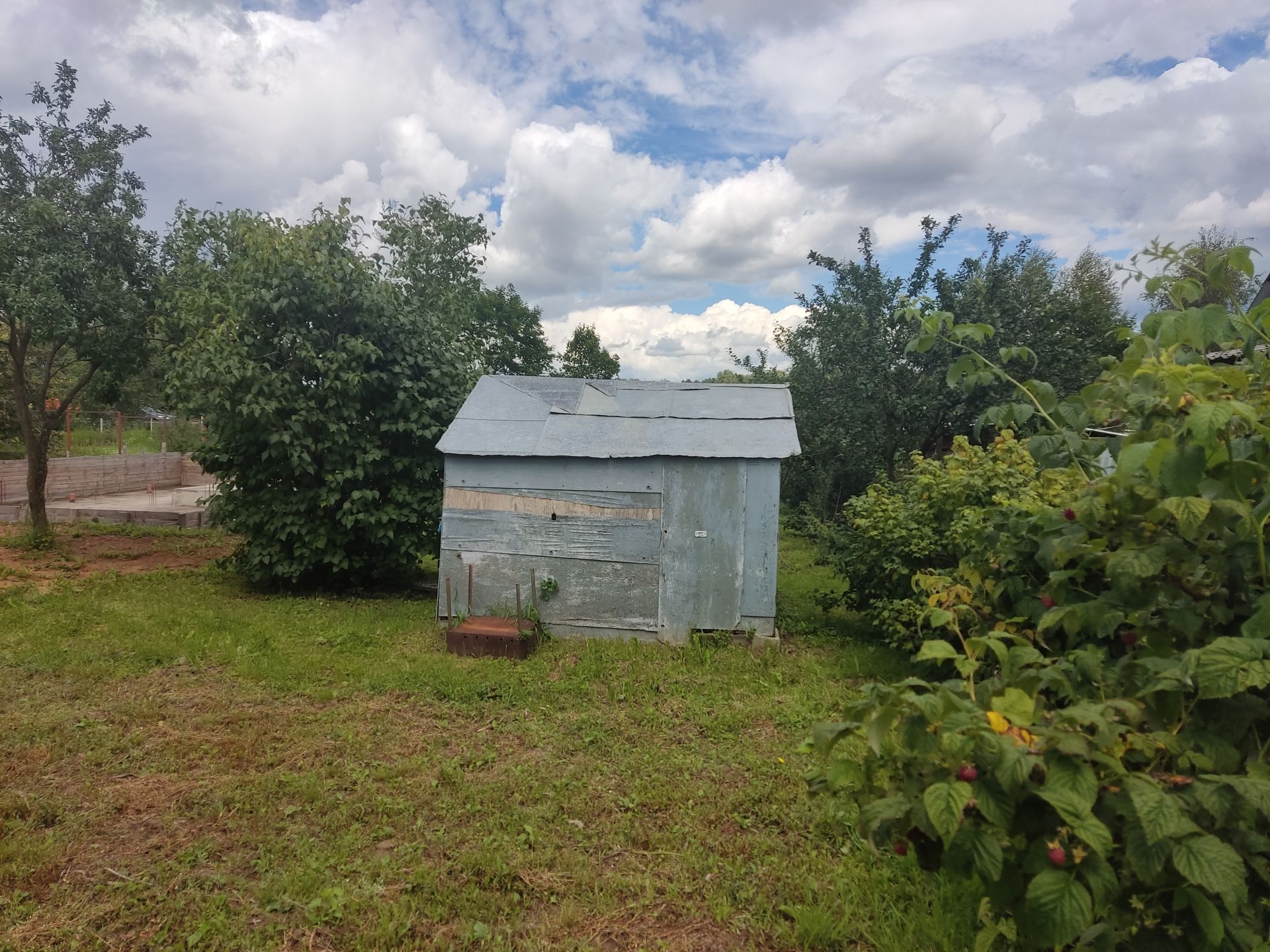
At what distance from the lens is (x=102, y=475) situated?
16281 millimetres

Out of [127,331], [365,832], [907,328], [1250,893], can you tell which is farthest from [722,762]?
[127,331]

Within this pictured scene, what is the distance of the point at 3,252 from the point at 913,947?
1169cm

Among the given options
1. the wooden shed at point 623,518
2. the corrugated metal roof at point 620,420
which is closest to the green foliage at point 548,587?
the wooden shed at point 623,518

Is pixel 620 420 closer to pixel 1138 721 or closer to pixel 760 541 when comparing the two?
pixel 760 541

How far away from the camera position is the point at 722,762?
4.34 meters

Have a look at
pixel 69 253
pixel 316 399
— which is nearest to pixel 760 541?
pixel 316 399

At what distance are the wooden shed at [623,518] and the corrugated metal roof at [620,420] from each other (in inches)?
0.8

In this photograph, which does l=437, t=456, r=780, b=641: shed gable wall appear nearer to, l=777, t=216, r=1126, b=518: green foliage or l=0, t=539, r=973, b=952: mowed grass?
l=0, t=539, r=973, b=952: mowed grass

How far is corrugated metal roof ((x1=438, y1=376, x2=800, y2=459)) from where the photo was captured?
670 centimetres

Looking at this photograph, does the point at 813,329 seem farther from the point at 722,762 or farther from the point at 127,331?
the point at 127,331

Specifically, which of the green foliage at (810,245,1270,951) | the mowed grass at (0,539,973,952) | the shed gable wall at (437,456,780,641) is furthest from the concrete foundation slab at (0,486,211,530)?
the green foliage at (810,245,1270,951)

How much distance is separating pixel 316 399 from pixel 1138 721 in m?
8.13

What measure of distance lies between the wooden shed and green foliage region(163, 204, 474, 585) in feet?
4.62

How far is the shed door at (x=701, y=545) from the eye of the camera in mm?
6578
